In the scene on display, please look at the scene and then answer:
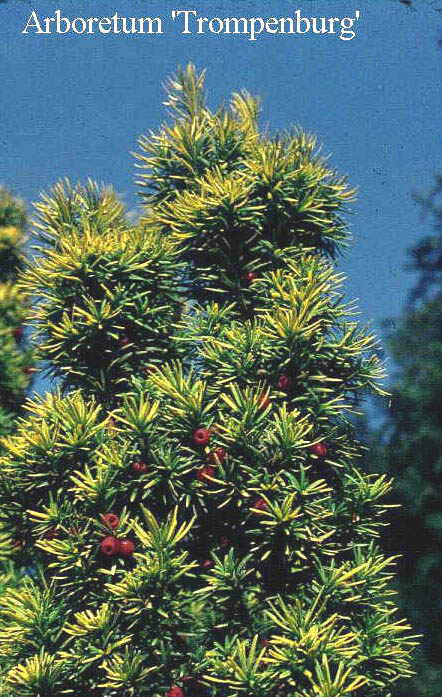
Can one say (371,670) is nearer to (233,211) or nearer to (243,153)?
(233,211)

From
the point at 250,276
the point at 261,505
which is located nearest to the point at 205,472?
the point at 261,505

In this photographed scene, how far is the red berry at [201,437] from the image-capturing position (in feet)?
14.1

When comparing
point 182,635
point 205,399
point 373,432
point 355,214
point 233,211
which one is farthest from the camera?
point 373,432

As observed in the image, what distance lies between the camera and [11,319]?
8086 mm

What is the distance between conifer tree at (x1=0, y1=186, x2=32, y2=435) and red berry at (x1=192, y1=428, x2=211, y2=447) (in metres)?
3.32

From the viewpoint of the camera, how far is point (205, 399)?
4.53m

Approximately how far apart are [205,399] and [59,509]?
3.20ft

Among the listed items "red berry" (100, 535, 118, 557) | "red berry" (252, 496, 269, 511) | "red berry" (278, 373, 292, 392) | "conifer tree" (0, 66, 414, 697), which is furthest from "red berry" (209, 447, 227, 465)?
"red berry" (100, 535, 118, 557)

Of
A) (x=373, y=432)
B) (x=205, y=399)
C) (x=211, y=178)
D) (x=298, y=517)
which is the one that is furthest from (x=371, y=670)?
(x=373, y=432)

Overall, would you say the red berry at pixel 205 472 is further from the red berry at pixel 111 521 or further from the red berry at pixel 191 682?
the red berry at pixel 191 682

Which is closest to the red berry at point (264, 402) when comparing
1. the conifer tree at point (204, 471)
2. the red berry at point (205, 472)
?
the conifer tree at point (204, 471)

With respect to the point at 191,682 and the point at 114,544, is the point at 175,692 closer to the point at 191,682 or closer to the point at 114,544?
the point at 191,682

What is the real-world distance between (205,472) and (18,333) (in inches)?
167

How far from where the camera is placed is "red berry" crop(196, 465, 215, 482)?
14.1 feet
